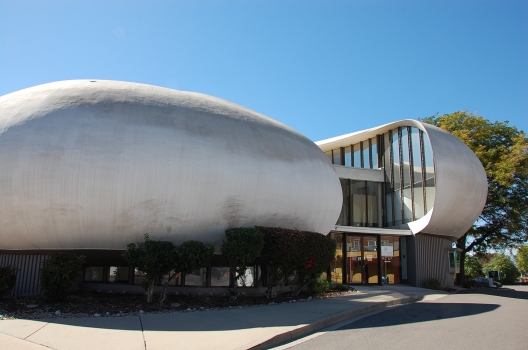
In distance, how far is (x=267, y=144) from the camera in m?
16.2

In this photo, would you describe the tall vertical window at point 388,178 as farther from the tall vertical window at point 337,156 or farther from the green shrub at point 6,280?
the green shrub at point 6,280

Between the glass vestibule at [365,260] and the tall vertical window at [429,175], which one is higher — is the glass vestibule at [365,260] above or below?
below

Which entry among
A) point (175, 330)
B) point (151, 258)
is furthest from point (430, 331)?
point (151, 258)

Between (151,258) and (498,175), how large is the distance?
2609cm

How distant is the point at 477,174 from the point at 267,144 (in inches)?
629

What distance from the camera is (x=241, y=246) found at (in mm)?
13656

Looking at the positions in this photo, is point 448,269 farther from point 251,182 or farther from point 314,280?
point 251,182

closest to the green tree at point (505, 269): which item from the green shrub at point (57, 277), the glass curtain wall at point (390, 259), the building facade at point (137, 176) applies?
the glass curtain wall at point (390, 259)

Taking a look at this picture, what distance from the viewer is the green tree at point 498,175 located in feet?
101

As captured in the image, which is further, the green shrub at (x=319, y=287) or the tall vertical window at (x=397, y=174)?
the tall vertical window at (x=397, y=174)

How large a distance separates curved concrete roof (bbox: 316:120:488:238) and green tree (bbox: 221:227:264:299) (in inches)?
552

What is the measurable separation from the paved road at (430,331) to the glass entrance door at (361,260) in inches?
427

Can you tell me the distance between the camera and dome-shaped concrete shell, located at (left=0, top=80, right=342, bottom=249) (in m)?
12.9

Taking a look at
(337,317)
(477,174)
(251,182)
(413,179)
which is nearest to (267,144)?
(251,182)
